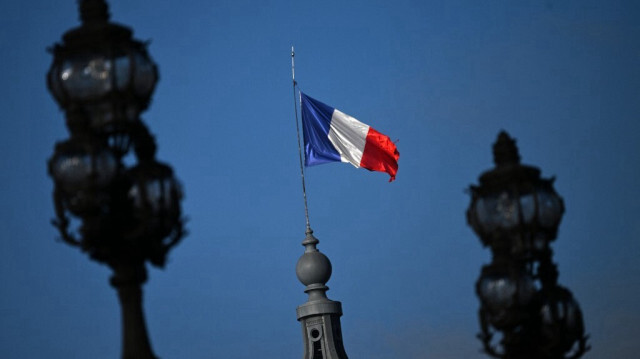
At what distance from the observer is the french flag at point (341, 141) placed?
39.7 meters

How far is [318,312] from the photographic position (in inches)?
1721

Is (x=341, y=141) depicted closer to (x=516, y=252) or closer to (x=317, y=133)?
(x=317, y=133)

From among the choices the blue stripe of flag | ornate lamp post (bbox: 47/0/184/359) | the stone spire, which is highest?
the blue stripe of flag

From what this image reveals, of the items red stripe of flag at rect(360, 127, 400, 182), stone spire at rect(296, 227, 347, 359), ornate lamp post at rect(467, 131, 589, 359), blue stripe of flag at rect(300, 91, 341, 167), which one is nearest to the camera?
ornate lamp post at rect(467, 131, 589, 359)

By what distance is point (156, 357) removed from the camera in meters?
11.0

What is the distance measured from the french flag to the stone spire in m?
4.27

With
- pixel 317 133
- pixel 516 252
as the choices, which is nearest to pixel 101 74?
pixel 516 252

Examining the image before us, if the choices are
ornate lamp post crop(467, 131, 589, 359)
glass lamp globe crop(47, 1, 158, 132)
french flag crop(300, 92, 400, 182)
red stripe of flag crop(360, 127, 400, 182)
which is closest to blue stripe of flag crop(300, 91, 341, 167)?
french flag crop(300, 92, 400, 182)

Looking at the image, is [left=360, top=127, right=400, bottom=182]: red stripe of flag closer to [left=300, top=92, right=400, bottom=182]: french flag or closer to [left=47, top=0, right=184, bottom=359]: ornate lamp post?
[left=300, top=92, right=400, bottom=182]: french flag

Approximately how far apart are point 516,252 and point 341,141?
26.3 metres

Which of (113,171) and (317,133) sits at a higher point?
(317,133)

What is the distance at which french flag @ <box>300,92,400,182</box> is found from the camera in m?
39.7

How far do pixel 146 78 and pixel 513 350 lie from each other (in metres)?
6.40

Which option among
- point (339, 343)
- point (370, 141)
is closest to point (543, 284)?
point (370, 141)
